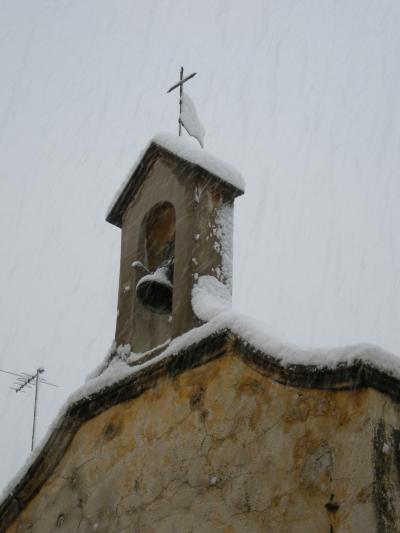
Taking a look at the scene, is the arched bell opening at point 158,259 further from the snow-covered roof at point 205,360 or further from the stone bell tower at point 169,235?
the snow-covered roof at point 205,360

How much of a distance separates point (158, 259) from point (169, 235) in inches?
8.0

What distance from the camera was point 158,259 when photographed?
5.76 m

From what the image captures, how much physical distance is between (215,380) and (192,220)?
1330 millimetres

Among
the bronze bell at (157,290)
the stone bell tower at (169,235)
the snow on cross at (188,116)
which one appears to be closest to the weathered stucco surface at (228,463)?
the stone bell tower at (169,235)

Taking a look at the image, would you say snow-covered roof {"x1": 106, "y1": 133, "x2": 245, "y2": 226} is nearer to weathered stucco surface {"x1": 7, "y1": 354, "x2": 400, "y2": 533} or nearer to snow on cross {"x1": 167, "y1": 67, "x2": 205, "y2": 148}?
snow on cross {"x1": 167, "y1": 67, "x2": 205, "y2": 148}

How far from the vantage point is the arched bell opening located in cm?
527

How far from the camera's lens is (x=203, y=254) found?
5.08 m

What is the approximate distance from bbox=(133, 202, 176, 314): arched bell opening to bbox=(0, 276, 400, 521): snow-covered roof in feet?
1.22

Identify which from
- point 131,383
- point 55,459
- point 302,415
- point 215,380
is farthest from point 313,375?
point 55,459

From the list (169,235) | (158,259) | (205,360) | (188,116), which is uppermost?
(188,116)

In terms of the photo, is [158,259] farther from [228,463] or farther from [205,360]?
[228,463]

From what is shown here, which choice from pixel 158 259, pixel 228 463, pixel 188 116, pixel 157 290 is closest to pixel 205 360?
pixel 228 463

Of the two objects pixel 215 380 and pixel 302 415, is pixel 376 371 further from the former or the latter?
pixel 215 380

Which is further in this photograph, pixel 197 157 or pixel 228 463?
pixel 197 157
